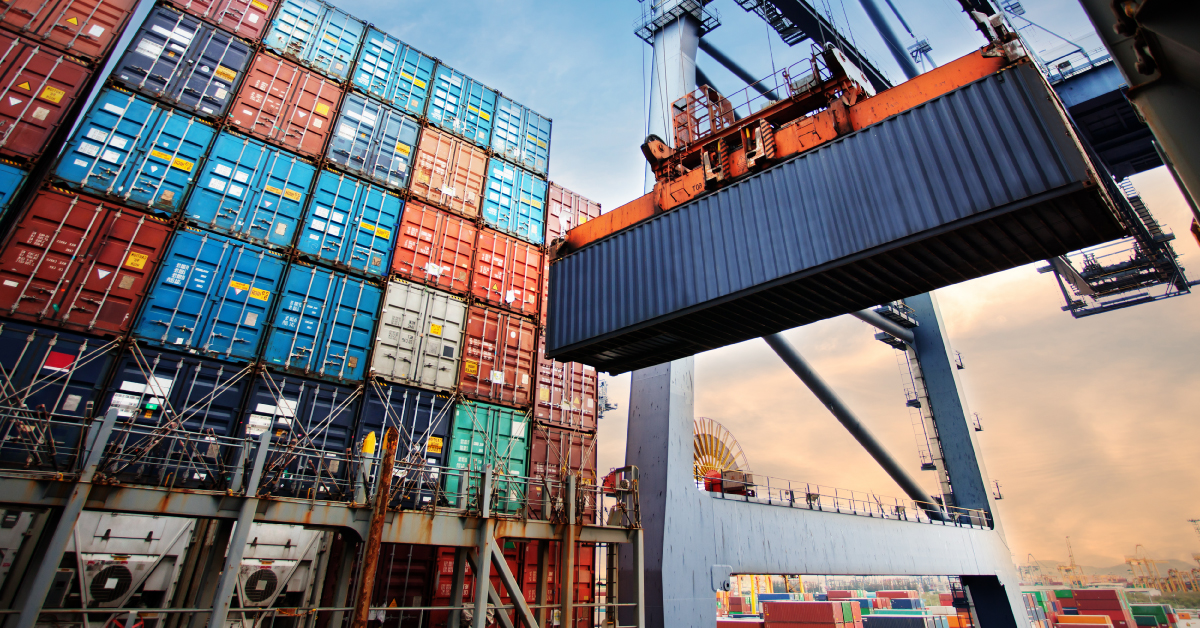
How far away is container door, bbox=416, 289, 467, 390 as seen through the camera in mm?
11875

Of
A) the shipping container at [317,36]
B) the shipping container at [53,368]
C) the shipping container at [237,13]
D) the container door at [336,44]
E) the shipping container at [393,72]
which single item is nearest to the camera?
the shipping container at [53,368]

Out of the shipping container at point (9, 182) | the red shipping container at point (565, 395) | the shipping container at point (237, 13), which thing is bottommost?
the red shipping container at point (565, 395)

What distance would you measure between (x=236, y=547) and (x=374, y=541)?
1580 millimetres

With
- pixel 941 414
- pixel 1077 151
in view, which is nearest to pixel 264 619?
pixel 1077 151

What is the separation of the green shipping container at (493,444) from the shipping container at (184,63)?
8243 millimetres

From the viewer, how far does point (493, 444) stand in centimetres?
1204

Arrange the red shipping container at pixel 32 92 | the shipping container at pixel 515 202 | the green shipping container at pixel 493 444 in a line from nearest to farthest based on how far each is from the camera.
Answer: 1. the red shipping container at pixel 32 92
2. the green shipping container at pixel 493 444
3. the shipping container at pixel 515 202

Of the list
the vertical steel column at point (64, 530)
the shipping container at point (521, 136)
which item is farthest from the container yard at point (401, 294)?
the shipping container at point (521, 136)

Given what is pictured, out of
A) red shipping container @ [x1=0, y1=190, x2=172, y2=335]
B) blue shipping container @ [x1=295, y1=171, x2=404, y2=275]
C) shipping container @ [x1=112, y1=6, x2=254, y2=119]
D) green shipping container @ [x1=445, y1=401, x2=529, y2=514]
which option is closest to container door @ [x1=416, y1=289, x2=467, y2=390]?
green shipping container @ [x1=445, y1=401, x2=529, y2=514]

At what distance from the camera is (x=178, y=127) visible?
10.5m

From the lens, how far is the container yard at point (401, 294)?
739 centimetres

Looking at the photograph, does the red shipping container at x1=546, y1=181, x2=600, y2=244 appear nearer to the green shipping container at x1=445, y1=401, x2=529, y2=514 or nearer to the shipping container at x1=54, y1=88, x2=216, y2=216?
the green shipping container at x1=445, y1=401, x2=529, y2=514

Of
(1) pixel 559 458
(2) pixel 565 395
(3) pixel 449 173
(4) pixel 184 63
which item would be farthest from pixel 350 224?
(1) pixel 559 458

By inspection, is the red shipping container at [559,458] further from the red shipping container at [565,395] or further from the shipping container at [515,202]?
the shipping container at [515,202]
